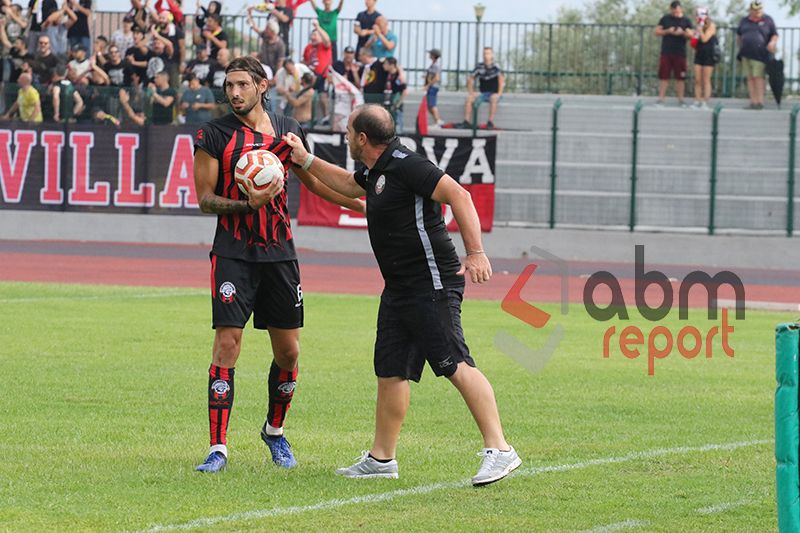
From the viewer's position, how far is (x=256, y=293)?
6324mm

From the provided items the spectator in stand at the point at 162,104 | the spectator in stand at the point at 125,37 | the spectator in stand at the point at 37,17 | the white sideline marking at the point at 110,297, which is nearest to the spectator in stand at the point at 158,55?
the spectator in stand at the point at 162,104

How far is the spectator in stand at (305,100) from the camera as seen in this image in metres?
23.5

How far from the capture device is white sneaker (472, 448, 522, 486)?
5738 mm

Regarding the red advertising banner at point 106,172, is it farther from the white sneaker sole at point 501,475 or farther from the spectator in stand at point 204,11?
the white sneaker sole at point 501,475

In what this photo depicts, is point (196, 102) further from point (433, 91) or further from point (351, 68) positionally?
point (433, 91)

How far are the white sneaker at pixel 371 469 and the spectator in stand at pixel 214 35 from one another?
20307 mm

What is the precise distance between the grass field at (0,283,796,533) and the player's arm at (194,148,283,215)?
146cm

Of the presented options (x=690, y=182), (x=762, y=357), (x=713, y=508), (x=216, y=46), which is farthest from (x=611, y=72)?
(x=713, y=508)

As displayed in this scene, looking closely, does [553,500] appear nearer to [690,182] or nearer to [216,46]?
[690,182]

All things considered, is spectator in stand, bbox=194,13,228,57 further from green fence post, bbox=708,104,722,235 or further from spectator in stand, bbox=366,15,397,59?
green fence post, bbox=708,104,722,235

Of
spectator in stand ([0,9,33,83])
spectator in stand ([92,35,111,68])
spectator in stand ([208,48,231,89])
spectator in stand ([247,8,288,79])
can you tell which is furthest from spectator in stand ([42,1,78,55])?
spectator in stand ([247,8,288,79])

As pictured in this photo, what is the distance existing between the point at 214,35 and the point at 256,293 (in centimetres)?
1991

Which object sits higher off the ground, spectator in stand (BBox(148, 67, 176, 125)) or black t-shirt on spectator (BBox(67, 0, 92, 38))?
black t-shirt on spectator (BBox(67, 0, 92, 38))

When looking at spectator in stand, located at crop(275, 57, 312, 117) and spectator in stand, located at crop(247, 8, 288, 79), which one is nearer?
spectator in stand, located at crop(275, 57, 312, 117)
